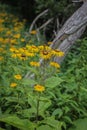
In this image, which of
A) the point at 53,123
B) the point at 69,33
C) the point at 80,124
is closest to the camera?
the point at 53,123

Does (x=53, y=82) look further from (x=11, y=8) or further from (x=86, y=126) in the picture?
(x=11, y=8)

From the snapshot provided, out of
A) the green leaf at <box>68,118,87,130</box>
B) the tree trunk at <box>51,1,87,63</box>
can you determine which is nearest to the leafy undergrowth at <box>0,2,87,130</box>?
the green leaf at <box>68,118,87,130</box>

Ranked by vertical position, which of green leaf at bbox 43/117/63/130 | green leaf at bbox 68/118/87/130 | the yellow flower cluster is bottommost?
green leaf at bbox 68/118/87/130

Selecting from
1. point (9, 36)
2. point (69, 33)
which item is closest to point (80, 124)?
point (69, 33)

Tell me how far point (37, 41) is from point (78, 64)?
3008 millimetres

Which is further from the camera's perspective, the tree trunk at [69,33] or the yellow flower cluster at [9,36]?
the yellow flower cluster at [9,36]

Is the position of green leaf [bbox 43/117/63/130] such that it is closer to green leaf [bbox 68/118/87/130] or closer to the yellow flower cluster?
green leaf [bbox 68/118/87/130]

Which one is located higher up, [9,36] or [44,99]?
[9,36]

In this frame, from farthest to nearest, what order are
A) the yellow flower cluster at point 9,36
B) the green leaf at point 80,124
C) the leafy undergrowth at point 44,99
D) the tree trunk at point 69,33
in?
1. the yellow flower cluster at point 9,36
2. the tree trunk at point 69,33
3. the green leaf at point 80,124
4. the leafy undergrowth at point 44,99

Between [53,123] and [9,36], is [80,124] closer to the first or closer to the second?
[53,123]

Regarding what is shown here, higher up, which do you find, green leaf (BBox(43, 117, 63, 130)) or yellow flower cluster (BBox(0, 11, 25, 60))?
yellow flower cluster (BBox(0, 11, 25, 60))

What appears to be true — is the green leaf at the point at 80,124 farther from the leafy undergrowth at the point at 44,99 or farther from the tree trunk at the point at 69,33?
the tree trunk at the point at 69,33

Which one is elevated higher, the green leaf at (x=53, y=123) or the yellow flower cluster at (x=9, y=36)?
the yellow flower cluster at (x=9, y=36)

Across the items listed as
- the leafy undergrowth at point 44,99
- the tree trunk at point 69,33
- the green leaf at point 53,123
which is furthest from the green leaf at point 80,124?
the tree trunk at point 69,33
